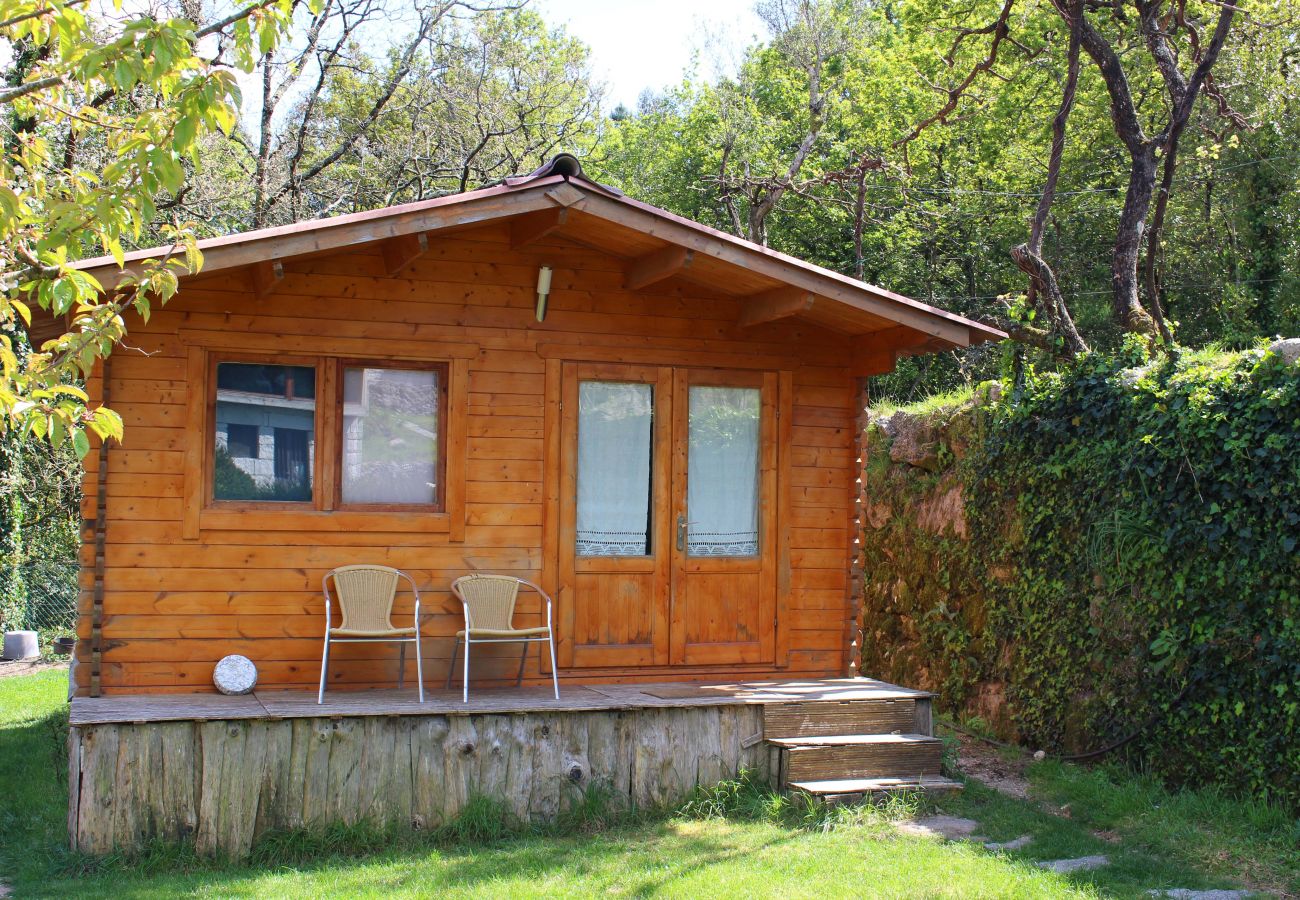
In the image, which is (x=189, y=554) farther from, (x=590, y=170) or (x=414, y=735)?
(x=590, y=170)

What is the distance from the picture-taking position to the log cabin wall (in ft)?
21.0

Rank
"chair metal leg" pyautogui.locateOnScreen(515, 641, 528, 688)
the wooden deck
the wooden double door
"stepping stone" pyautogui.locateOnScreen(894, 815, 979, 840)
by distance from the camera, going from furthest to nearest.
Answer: the wooden double door → "chair metal leg" pyautogui.locateOnScreen(515, 641, 528, 688) → "stepping stone" pyautogui.locateOnScreen(894, 815, 979, 840) → the wooden deck

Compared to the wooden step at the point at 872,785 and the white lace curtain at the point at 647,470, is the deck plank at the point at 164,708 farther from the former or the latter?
the wooden step at the point at 872,785

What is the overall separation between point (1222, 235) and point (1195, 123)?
1656 mm

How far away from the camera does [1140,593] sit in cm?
677

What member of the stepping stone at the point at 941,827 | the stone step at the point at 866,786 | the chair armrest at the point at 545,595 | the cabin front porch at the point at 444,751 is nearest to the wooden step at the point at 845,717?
the cabin front porch at the point at 444,751

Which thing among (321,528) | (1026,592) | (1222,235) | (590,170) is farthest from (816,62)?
(321,528)

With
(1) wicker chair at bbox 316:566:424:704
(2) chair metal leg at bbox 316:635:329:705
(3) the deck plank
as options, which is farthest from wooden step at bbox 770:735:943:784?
(3) the deck plank

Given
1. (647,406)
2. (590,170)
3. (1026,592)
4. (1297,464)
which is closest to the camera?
(1297,464)

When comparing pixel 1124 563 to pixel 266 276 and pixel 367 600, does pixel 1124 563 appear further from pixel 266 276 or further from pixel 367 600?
pixel 266 276

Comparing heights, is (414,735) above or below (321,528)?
below

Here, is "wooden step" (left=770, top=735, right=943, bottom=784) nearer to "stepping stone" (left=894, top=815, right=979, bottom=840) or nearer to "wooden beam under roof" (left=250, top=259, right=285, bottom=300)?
"stepping stone" (left=894, top=815, right=979, bottom=840)

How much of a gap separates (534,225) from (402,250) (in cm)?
77

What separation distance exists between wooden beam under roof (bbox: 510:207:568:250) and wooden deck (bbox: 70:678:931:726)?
2.61 metres
